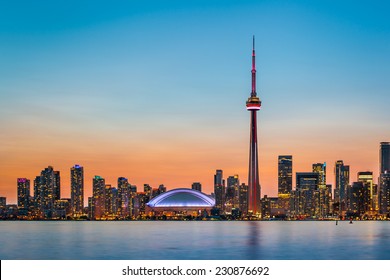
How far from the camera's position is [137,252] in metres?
79.5

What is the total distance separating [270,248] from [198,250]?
11720mm

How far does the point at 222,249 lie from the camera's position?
277 ft
